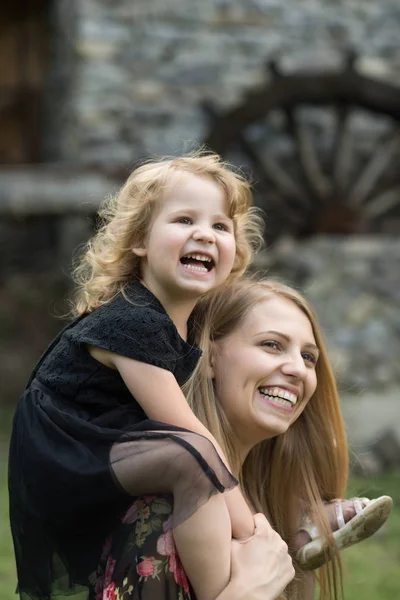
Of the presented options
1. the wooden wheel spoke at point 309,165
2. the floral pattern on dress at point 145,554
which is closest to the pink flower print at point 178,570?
the floral pattern on dress at point 145,554

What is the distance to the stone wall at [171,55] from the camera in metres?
7.58

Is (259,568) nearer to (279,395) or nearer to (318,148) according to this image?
(279,395)

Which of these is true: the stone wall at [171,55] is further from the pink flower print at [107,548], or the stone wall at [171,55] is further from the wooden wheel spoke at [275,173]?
the pink flower print at [107,548]

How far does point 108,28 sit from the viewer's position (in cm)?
758

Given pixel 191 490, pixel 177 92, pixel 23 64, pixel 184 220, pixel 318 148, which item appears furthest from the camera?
pixel 23 64

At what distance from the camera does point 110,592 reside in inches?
80.6

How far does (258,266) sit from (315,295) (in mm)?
392

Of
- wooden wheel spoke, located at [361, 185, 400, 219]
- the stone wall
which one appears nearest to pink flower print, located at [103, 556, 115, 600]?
the stone wall

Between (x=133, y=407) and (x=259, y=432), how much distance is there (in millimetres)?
298

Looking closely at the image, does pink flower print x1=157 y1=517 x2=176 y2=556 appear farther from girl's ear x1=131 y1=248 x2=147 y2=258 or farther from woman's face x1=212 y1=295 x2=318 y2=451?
girl's ear x1=131 y1=248 x2=147 y2=258

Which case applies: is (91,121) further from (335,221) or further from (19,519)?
(19,519)

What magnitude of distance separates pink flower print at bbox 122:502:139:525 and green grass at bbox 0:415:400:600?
1.67 meters

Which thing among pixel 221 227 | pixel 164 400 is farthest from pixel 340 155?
pixel 164 400

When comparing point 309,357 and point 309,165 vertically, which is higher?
point 309,357
